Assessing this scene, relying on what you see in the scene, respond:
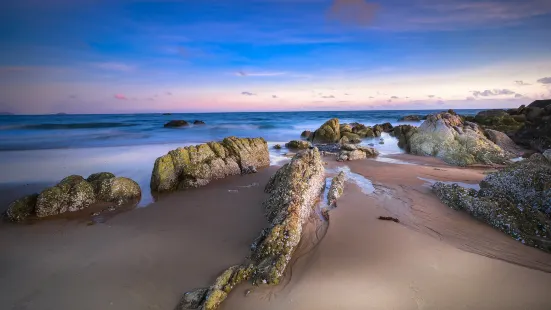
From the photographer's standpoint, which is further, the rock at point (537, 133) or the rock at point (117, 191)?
the rock at point (537, 133)

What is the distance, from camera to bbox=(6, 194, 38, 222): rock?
6312 millimetres

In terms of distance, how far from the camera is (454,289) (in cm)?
376

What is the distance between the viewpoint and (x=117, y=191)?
747 cm

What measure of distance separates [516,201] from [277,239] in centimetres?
509

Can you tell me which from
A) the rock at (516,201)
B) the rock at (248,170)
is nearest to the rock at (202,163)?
the rock at (248,170)

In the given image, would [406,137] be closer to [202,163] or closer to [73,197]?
[202,163]

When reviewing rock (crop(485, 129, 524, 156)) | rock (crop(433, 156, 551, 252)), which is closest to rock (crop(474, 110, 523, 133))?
rock (crop(485, 129, 524, 156))

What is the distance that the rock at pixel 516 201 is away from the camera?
4953 millimetres

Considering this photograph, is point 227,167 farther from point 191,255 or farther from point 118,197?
point 191,255

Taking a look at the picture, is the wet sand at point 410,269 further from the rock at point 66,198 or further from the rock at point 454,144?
the rock at point 454,144

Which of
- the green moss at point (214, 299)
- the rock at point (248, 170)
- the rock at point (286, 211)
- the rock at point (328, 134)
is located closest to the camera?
the green moss at point (214, 299)

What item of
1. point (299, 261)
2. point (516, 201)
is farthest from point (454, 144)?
point (299, 261)

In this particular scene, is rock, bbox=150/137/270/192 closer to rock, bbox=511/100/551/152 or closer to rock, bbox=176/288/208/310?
rock, bbox=176/288/208/310

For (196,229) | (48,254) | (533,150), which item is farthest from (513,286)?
(533,150)
